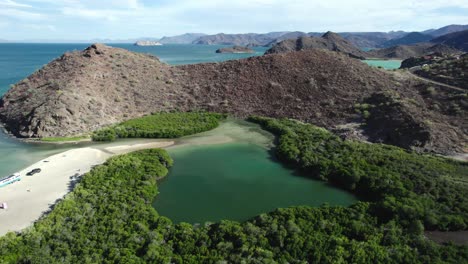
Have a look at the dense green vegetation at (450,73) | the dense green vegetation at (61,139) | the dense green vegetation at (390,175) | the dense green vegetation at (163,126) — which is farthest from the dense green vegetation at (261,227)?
the dense green vegetation at (450,73)

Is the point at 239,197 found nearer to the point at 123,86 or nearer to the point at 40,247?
the point at 40,247

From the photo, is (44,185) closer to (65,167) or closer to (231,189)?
(65,167)

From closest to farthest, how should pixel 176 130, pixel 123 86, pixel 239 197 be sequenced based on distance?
1. pixel 239 197
2. pixel 176 130
3. pixel 123 86

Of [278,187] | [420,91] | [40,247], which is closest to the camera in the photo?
[40,247]

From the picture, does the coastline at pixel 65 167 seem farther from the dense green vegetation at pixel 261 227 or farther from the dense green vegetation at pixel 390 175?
the dense green vegetation at pixel 390 175

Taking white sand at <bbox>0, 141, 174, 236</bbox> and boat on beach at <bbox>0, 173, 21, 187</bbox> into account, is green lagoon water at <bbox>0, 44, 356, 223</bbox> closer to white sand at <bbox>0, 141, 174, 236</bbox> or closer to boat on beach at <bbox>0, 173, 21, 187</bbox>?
boat on beach at <bbox>0, 173, 21, 187</bbox>

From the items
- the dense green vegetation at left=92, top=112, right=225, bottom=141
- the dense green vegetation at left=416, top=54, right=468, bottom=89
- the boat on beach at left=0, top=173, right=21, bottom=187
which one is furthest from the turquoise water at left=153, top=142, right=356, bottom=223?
the dense green vegetation at left=416, top=54, right=468, bottom=89

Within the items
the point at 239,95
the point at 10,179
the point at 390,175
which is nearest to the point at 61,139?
the point at 10,179

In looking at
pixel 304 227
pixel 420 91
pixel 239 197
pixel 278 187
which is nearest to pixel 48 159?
pixel 239 197
